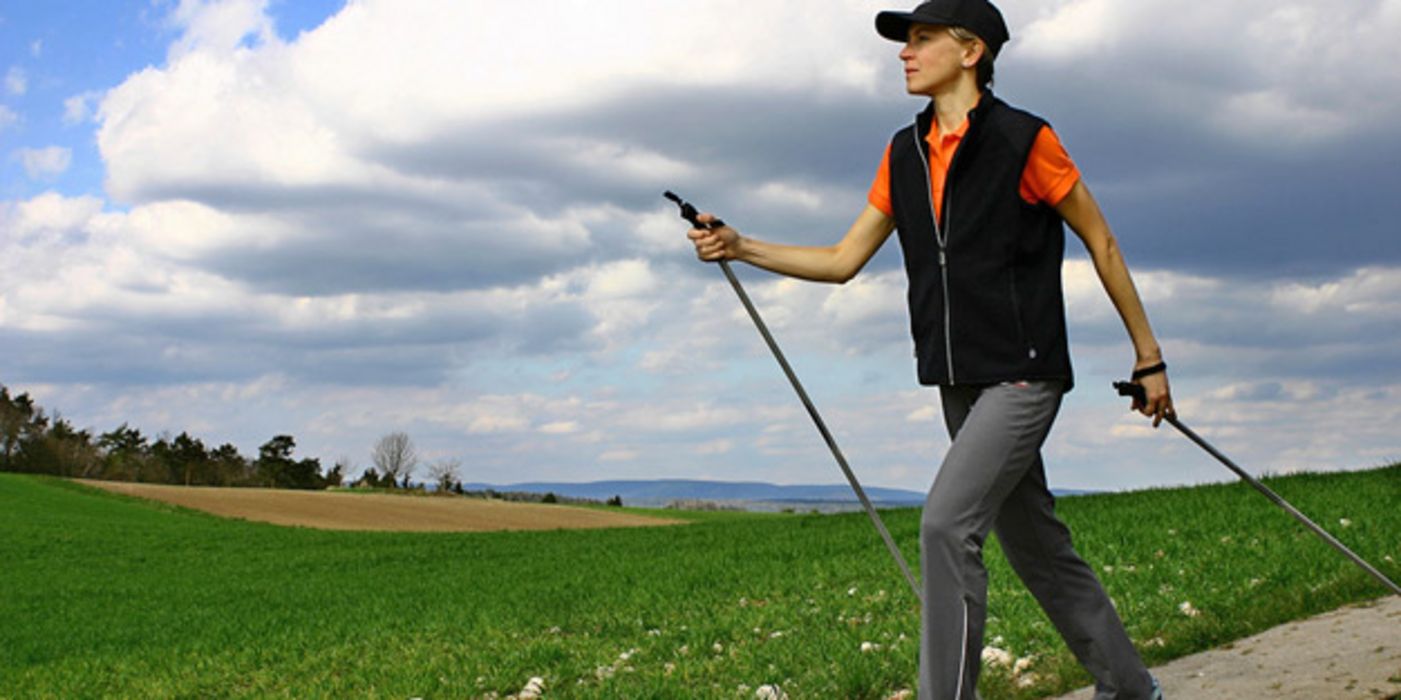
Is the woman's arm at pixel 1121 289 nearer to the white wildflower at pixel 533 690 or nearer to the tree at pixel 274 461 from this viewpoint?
the white wildflower at pixel 533 690

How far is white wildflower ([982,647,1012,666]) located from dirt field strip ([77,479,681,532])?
43.0 m

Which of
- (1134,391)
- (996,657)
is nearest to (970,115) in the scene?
(1134,391)

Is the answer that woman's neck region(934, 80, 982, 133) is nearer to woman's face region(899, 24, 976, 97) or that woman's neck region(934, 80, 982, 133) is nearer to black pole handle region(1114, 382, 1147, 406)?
woman's face region(899, 24, 976, 97)

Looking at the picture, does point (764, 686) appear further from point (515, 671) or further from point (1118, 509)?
point (1118, 509)

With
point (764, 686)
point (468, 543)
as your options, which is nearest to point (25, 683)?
point (764, 686)

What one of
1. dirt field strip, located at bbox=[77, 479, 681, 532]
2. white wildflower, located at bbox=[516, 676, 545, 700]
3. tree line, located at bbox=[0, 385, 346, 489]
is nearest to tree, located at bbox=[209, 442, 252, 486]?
tree line, located at bbox=[0, 385, 346, 489]

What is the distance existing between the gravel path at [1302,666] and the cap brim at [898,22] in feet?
11.1

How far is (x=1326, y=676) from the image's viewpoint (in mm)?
5934

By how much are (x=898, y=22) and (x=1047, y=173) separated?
0.84 m

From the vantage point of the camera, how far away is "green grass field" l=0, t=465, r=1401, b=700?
27.0 ft

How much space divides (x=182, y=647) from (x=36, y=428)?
74.5 metres

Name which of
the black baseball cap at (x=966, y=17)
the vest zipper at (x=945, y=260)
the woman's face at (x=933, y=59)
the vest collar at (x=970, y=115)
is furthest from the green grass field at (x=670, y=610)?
the black baseball cap at (x=966, y=17)

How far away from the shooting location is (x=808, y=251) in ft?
17.1

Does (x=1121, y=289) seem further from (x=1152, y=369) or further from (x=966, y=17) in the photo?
(x=966, y=17)
